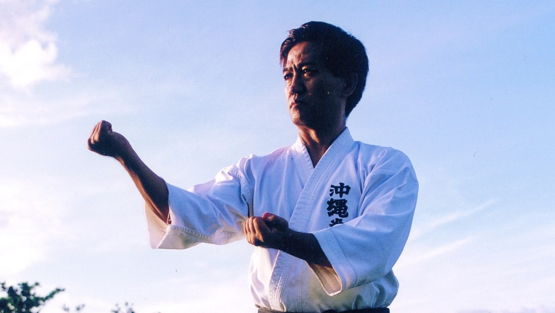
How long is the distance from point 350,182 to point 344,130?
0.49 meters

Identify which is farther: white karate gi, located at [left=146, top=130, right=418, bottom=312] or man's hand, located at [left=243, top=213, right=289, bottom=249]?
white karate gi, located at [left=146, top=130, right=418, bottom=312]

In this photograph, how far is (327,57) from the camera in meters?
3.32

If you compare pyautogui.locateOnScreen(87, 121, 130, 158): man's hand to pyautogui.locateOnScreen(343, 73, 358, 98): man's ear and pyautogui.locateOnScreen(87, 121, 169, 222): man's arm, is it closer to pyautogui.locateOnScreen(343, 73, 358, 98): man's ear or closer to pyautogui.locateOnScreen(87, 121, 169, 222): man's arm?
pyautogui.locateOnScreen(87, 121, 169, 222): man's arm

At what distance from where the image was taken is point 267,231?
2.29 m

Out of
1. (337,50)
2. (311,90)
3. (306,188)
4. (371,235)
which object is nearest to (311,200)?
(306,188)

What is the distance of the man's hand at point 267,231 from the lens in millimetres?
2293

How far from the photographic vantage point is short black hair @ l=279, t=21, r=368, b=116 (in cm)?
335

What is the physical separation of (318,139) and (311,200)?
51cm

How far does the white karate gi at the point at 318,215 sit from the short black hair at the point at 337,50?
14.8 inches

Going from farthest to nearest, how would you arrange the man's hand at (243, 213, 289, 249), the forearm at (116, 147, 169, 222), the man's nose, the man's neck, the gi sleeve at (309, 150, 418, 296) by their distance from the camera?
the man's neck < the man's nose < the forearm at (116, 147, 169, 222) < the gi sleeve at (309, 150, 418, 296) < the man's hand at (243, 213, 289, 249)

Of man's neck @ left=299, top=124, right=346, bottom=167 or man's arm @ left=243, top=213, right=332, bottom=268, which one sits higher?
man's neck @ left=299, top=124, right=346, bottom=167

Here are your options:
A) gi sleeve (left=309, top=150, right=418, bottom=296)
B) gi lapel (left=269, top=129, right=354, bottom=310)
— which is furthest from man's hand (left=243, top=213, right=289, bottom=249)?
gi lapel (left=269, top=129, right=354, bottom=310)

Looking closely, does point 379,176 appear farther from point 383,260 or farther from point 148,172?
point 148,172

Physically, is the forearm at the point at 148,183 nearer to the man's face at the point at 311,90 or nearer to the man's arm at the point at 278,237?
the man's arm at the point at 278,237
